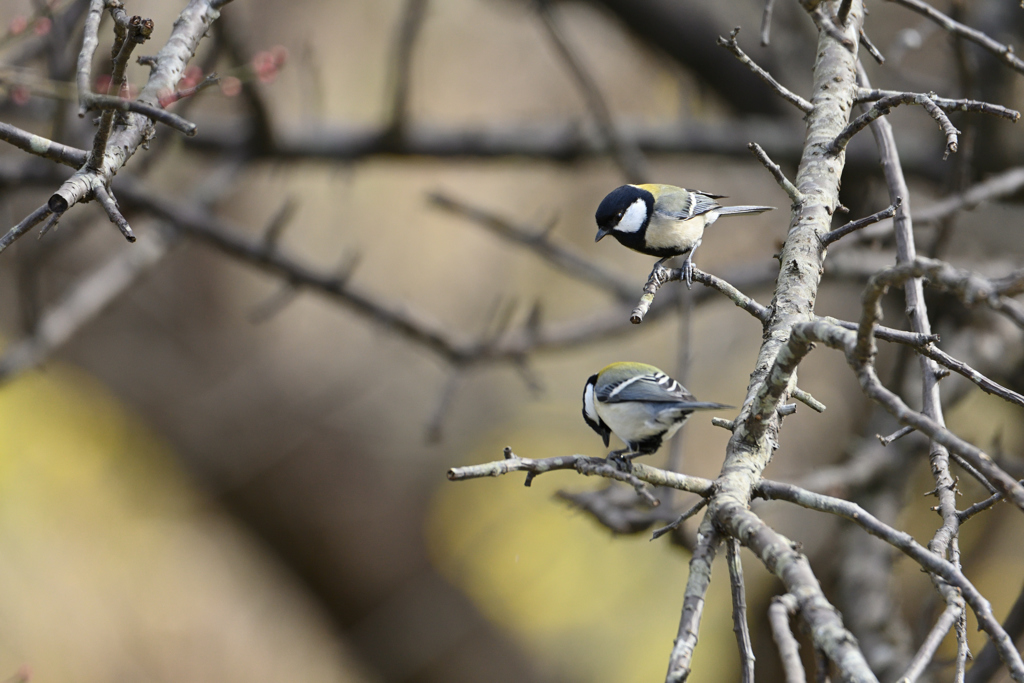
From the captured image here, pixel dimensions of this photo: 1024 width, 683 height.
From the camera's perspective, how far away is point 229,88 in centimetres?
210

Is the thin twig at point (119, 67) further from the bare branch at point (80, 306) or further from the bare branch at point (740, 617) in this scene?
the bare branch at point (80, 306)

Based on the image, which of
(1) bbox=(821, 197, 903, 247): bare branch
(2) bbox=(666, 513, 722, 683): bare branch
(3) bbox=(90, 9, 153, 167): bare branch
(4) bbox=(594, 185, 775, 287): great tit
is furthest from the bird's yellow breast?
(3) bbox=(90, 9, 153, 167): bare branch

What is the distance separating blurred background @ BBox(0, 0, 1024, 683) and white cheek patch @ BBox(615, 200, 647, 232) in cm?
160

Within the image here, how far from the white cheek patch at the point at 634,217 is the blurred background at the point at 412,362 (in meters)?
1.60

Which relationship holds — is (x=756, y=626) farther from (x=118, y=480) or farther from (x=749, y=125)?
(x=118, y=480)

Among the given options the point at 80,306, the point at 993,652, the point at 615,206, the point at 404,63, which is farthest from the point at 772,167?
the point at 80,306

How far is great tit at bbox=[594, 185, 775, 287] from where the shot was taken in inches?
75.1

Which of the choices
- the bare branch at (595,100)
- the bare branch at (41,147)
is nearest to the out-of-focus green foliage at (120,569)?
the bare branch at (595,100)

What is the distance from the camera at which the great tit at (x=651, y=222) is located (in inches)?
75.1

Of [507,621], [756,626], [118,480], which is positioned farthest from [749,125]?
[118,480]

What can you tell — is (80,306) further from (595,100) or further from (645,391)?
(645,391)

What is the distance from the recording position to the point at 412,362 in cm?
596

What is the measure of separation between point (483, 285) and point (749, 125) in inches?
98.4

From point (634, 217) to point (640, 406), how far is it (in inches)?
21.7
